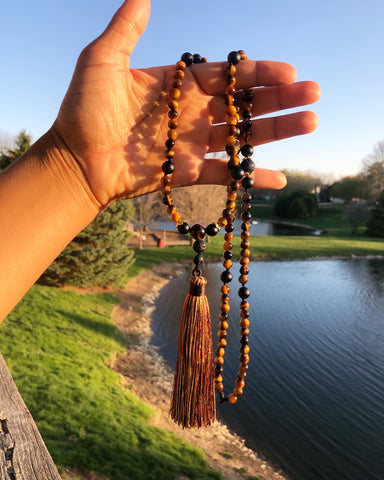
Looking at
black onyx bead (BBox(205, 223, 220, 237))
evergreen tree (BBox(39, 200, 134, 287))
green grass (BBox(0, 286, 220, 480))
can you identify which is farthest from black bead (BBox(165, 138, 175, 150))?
evergreen tree (BBox(39, 200, 134, 287))

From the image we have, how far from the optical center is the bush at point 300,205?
52250 millimetres

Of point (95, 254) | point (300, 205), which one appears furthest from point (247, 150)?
point (300, 205)

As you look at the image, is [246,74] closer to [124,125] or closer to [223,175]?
[223,175]

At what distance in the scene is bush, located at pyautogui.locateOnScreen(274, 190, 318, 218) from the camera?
5225 centimetres

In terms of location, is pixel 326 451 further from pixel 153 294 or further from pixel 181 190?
pixel 181 190

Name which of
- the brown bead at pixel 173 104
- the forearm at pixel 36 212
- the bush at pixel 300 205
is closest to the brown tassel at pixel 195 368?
the forearm at pixel 36 212

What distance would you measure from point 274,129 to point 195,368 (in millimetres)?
1647

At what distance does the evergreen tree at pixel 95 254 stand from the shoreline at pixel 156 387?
166cm

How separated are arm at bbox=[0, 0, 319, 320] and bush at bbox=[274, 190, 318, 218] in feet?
172

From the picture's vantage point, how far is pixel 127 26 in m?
1.96

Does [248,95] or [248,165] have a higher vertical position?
[248,95]

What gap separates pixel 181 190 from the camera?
23.7m

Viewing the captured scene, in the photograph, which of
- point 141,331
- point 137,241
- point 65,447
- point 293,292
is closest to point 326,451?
point 65,447

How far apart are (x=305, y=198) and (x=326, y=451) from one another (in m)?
48.4
